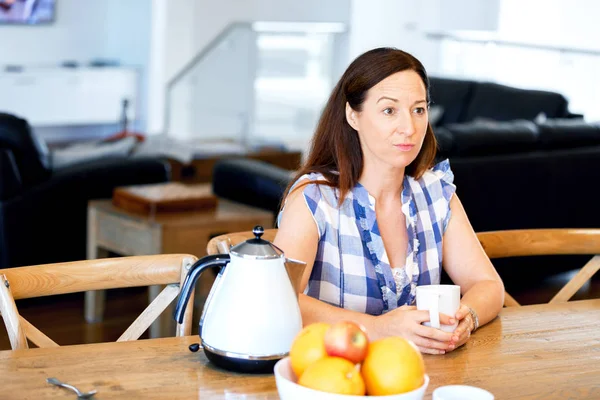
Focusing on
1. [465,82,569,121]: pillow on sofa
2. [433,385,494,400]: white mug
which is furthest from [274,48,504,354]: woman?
[465,82,569,121]: pillow on sofa

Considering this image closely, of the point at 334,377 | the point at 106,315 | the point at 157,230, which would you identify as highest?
the point at 334,377

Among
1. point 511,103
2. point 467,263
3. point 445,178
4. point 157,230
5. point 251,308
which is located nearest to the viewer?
point 251,308

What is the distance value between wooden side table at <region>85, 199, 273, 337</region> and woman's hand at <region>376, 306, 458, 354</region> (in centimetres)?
198

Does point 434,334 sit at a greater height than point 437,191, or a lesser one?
lesser

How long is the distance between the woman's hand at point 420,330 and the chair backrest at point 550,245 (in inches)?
21.9

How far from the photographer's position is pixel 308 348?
121 cm

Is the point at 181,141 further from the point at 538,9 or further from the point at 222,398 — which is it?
the point at 222,398

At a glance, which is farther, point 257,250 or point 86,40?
point 86,40

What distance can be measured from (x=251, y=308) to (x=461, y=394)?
1.04ft

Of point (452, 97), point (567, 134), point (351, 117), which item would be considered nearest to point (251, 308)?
point (351, 117)

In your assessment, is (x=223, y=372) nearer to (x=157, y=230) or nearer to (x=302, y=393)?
(x=302, y=393)

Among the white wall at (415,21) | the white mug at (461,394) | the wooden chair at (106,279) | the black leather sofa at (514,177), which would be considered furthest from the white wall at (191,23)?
the white mug at (461,394)

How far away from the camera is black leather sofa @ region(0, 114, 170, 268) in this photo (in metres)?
3.94

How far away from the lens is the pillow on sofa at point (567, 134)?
427cm
